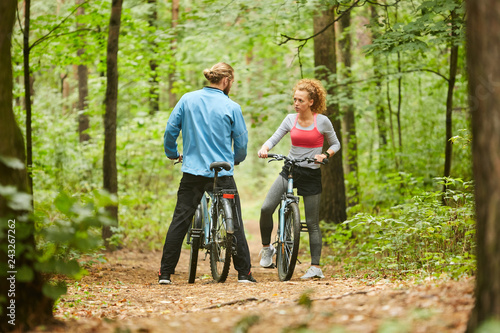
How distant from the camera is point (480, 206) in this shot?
87.6 inches

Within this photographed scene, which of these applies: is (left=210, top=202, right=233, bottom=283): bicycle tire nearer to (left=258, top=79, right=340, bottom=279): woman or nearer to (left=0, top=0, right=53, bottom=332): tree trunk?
(left=258, top=79, right=340, bottom=279): woman

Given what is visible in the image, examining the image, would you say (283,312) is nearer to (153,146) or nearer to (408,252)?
(408,252)

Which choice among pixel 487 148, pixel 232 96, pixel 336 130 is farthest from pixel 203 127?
pixel 232 96

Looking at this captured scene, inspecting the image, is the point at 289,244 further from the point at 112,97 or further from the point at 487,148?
the point at 112,97

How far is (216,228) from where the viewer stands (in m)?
5.63

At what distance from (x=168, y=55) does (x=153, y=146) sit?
2.56m

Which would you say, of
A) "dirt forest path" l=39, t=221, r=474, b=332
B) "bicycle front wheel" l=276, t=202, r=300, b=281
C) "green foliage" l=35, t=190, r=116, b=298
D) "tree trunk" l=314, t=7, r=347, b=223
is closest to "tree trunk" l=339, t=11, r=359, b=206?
"tree trunk" l=314, t=7, r=347, b=223

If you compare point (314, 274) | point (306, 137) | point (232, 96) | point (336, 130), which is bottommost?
point (314, 274)

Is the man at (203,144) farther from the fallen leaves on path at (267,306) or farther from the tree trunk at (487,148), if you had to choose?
the tree trunk at (487,148)

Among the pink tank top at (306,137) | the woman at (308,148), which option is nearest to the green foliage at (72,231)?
the woman at (308,148)

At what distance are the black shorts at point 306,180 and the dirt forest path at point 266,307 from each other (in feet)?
4.00

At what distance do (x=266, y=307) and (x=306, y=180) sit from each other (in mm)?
2493

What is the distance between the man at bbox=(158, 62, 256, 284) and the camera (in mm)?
5520

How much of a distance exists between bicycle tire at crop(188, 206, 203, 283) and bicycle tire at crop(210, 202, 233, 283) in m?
0.19
